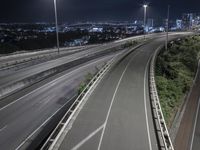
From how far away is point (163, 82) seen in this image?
31.4 meters

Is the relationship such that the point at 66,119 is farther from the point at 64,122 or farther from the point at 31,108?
the point at 31,108

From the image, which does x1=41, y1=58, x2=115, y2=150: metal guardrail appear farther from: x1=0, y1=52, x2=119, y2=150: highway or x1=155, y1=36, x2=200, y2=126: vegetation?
x1=155, y1=36, x2=200, y2=126: vegetation

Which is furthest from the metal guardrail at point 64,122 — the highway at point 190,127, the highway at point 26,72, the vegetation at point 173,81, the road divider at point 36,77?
the highway at point 190,127

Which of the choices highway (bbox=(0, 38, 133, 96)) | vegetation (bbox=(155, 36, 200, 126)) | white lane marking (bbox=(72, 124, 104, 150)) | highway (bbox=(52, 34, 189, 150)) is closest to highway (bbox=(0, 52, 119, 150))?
highway (bbox=(0, 38, 133, 96))

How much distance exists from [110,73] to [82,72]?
878 centimetres

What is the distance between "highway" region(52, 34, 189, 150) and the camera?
14.9 m

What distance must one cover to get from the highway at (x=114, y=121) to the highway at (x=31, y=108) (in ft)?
15.8

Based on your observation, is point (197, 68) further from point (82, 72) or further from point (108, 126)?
point (108, 126)

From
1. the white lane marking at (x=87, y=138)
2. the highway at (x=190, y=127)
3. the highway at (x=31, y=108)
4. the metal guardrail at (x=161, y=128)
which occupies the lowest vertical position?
the highway at (x=190, y=127)

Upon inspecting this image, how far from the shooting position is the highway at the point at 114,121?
14.9 meters

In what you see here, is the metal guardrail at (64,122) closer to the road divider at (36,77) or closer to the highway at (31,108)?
the highway at (31,108)

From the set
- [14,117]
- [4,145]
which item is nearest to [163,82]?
[14,117]

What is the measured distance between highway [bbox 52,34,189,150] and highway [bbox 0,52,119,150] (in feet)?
15.8

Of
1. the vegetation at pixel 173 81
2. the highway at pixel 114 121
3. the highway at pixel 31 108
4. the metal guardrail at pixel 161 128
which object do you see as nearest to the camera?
the metal guardrail at pixel 161 128
